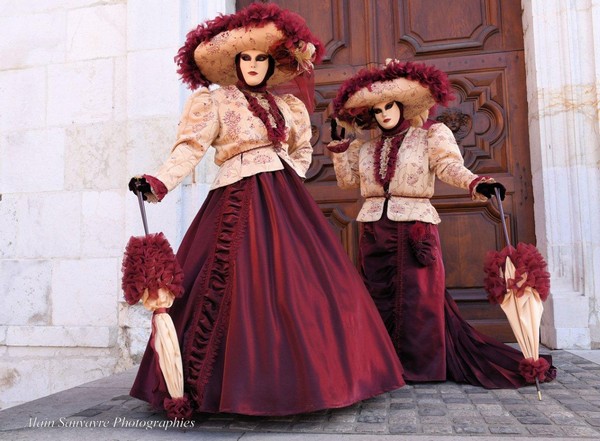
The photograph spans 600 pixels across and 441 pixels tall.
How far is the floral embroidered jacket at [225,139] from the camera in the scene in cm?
239

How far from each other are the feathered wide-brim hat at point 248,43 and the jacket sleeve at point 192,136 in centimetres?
21

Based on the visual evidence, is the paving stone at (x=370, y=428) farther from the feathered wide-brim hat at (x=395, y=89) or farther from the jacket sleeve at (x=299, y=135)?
the feathered wide-brim hat at (x=395, y=89)

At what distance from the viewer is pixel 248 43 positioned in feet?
8.08

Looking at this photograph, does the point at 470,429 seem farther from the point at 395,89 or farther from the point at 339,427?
the point at 395,89

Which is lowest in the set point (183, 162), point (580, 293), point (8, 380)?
point (8, 380)

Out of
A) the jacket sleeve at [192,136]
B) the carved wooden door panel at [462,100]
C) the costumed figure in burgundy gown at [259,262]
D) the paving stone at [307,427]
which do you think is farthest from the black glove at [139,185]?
the carved wooden door panel at [462,100]

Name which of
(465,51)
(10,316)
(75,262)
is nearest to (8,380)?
(10,316)

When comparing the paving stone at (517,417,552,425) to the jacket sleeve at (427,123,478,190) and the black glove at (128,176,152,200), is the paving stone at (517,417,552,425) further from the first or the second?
the black glove at (128,176,152,200)

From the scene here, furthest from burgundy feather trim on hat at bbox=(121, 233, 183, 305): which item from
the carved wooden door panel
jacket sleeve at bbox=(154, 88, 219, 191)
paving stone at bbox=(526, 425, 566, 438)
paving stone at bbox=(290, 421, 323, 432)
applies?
the carved wooden door panel

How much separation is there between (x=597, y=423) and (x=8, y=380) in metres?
3.94

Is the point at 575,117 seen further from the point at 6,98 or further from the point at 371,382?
the point at 6,98

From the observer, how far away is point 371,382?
2.19 metres

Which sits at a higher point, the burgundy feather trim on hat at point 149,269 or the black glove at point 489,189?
the black glove at point 489,189

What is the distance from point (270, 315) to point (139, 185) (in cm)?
77
